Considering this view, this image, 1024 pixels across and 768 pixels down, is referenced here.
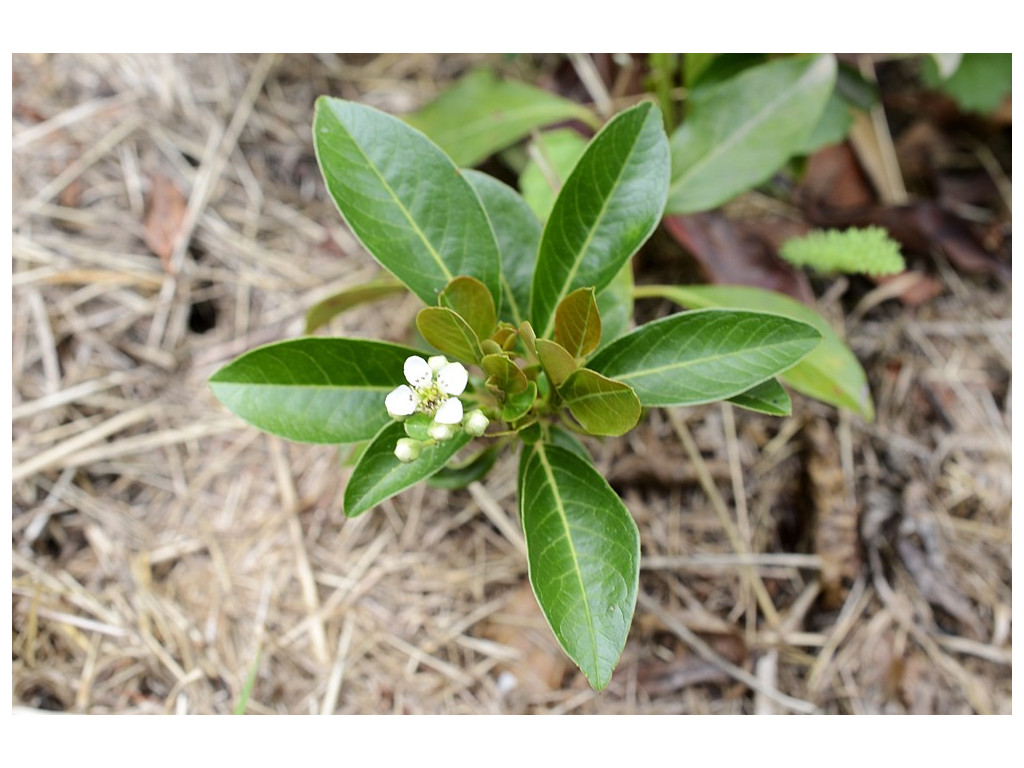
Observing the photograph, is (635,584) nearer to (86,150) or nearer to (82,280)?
(82,280)

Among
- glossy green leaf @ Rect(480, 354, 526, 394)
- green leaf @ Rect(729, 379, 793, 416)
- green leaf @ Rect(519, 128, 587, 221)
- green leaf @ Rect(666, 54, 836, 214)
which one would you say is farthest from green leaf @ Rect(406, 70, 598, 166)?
green leaf @ Rect(729, 379, 793, 416)

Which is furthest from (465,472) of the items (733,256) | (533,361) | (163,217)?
(163,217)

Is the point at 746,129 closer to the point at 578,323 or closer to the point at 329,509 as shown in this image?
the point at 578,323

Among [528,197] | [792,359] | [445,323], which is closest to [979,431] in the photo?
[792,359]

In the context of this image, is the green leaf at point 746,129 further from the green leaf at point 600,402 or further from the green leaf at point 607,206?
the green leaf at point 600,402

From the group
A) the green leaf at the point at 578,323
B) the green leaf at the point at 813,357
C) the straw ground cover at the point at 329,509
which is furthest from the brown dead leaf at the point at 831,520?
the green leaf at the point at 578,323

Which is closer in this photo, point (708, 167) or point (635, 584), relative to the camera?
point (635, 584)
